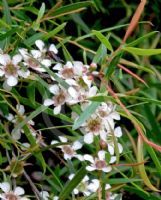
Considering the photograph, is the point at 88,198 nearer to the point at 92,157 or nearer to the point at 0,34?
the point at 92,157

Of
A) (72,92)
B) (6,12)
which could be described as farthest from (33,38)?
(72,92)

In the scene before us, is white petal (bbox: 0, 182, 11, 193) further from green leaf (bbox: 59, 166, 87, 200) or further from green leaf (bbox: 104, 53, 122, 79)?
Answer: green leaf (bbox: 104, 53, 122, 79)

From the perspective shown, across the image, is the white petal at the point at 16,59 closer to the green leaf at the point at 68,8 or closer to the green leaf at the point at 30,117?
the green leaf at the point at 30,117

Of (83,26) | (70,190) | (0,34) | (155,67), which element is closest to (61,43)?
(0,34)

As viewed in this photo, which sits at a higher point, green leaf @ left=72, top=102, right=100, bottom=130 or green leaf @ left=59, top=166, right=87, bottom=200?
green leaf @ left=72, top=102, right=100, bottom=130

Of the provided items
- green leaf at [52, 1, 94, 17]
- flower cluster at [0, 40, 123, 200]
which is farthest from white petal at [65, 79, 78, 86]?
green leaf at [52, 1, 94, 17]

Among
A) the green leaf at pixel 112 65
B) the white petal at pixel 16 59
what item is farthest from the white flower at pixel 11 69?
the green leaf at pixel 112 65

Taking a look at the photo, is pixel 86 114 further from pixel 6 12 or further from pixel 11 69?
pixel 6 12
